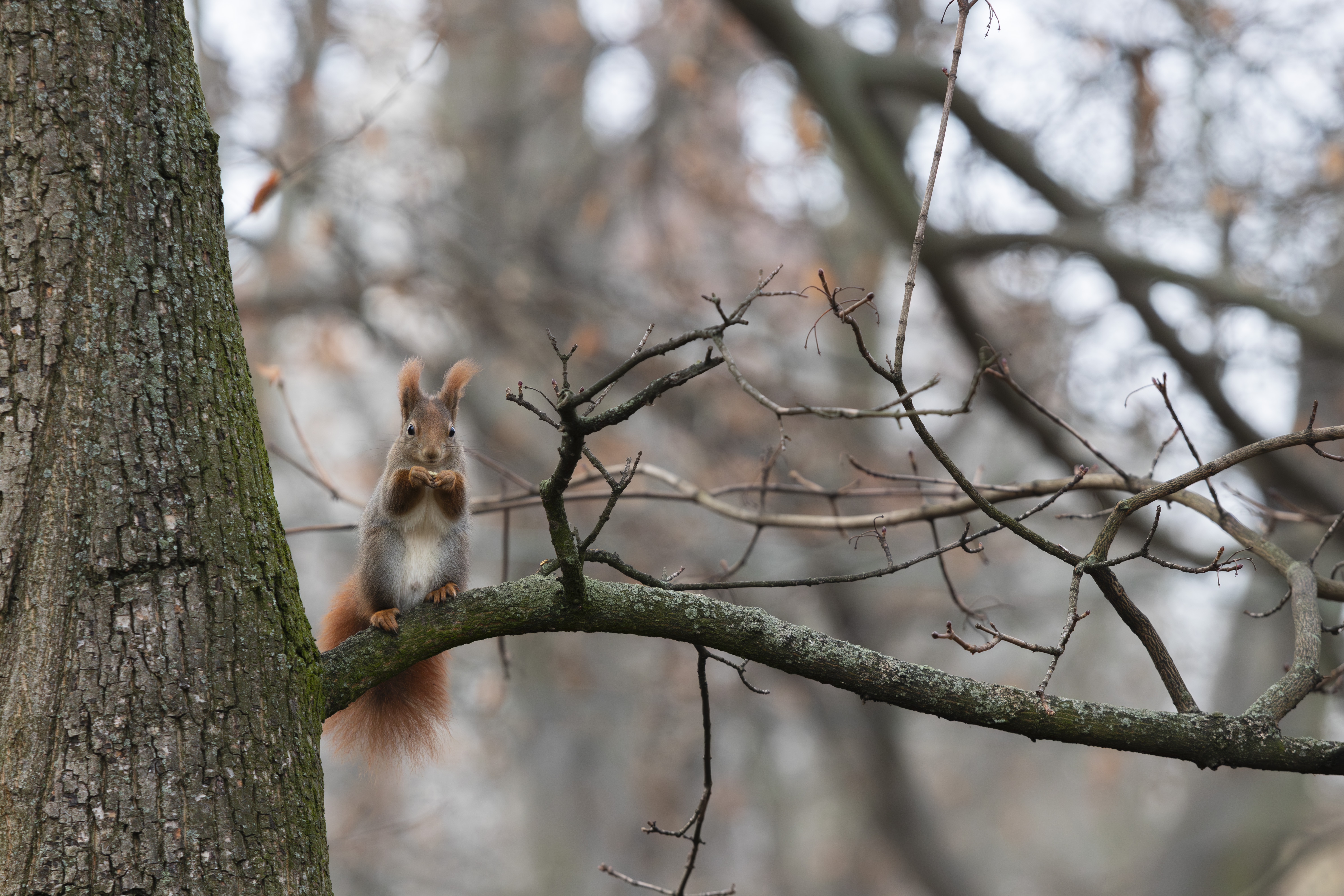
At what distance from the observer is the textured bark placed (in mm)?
1247

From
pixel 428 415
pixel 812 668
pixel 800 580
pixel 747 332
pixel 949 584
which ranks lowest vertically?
pixel 812 668

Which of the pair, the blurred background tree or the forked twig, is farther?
the blurred background tree

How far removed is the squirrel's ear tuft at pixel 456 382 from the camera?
6.86 feet

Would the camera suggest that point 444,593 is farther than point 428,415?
No

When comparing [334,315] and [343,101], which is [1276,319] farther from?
[343,101]

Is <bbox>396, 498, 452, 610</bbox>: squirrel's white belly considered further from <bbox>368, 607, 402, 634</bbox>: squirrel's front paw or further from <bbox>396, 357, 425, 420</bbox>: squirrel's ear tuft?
<bbox>396, 357, 425, 420</bbox>: squirrel's ear tuft

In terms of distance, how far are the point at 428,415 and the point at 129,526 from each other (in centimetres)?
86

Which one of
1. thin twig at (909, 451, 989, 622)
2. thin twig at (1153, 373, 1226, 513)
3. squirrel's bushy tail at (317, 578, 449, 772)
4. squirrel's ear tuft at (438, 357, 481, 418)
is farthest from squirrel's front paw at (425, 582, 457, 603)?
thin twig at (1153, 373, 1226, 513)

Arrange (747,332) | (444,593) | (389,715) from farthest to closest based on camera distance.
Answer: (747,332), (389,715), (444,593)

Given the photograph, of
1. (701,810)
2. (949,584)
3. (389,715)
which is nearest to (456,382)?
(389,715)

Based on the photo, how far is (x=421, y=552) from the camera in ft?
6.59

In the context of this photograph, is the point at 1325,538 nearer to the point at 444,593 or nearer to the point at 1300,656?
the point at 1300,656

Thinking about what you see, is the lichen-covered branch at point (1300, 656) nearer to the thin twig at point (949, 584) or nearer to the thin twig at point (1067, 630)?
the thin twig at point (1067, 630)

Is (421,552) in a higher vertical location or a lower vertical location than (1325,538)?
higher
